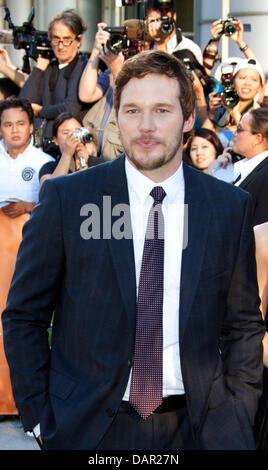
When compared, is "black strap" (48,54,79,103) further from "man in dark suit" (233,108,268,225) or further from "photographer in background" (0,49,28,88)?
"man in dark suit" (233,108,268,225)

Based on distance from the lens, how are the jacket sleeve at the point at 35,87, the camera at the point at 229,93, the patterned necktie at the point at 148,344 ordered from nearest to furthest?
the patterned necktie at the point at 148,344 → the camera at the point at 229,93 → the jacket sleeve at the point at 35,87

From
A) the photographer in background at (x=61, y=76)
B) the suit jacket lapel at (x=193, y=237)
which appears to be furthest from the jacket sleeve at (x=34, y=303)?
the photographer in background at (x=61, y=76)

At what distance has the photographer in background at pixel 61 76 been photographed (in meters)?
6.00

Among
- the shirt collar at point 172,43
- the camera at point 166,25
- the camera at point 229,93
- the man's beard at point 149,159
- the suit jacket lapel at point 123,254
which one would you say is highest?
the camera at point 166,25

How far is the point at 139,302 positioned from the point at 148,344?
5.1 inches

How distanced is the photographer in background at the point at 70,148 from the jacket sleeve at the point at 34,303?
2.71 metres

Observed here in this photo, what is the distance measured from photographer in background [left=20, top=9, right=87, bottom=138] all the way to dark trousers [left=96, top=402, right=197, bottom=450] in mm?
4113

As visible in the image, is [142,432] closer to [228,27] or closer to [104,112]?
[104,112]

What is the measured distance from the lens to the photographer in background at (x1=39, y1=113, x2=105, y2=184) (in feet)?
16.4

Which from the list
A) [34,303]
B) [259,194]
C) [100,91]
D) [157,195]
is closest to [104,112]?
[100,91]

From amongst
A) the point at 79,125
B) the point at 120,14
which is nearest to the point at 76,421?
the point at 79,125

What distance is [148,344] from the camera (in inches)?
82.5

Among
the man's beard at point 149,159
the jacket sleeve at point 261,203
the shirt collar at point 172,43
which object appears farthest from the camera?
the shirt collar at point 172,43

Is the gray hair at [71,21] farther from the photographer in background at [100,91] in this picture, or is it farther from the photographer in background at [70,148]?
the photographer in background at [70,148]
